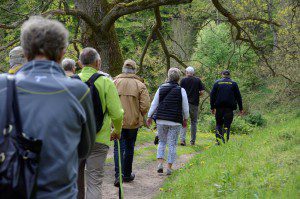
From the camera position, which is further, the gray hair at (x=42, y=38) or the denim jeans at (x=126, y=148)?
the denim jeans at (x=126, y=148)

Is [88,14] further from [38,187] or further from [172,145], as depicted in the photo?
[38,187]

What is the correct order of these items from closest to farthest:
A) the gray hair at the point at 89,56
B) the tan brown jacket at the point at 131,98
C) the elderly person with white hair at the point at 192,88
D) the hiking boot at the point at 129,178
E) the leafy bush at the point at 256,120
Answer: the gray hair at the point at 89,56 < the tan brown jacket at the point at 131,98 < the hiking boot at the point at 129,178 < the elderly person with white hair at the point at 192,88 < the leafy bush at the point at 256,120

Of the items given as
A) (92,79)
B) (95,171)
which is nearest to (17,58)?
(92,79)

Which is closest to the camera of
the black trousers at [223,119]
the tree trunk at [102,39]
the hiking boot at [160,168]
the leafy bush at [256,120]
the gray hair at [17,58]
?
the gray hair at [17,58]

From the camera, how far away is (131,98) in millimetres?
7523

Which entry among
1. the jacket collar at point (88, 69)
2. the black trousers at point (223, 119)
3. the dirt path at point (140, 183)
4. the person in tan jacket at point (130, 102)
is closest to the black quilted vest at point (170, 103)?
the person in tan jacket at point (130, 102)

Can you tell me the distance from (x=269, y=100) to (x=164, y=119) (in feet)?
60.7

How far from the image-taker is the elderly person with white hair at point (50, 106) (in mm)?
2510

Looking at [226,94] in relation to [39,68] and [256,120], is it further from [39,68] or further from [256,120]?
[256,120]

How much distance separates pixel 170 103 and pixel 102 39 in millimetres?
2971

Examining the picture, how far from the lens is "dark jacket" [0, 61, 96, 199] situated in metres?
2.51

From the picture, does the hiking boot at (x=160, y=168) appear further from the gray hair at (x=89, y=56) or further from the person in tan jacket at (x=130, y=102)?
the gray hair at (x=89, y=56)

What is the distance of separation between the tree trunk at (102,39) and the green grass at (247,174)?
131 inches

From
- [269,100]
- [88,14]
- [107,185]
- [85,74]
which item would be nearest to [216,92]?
[88,14]
